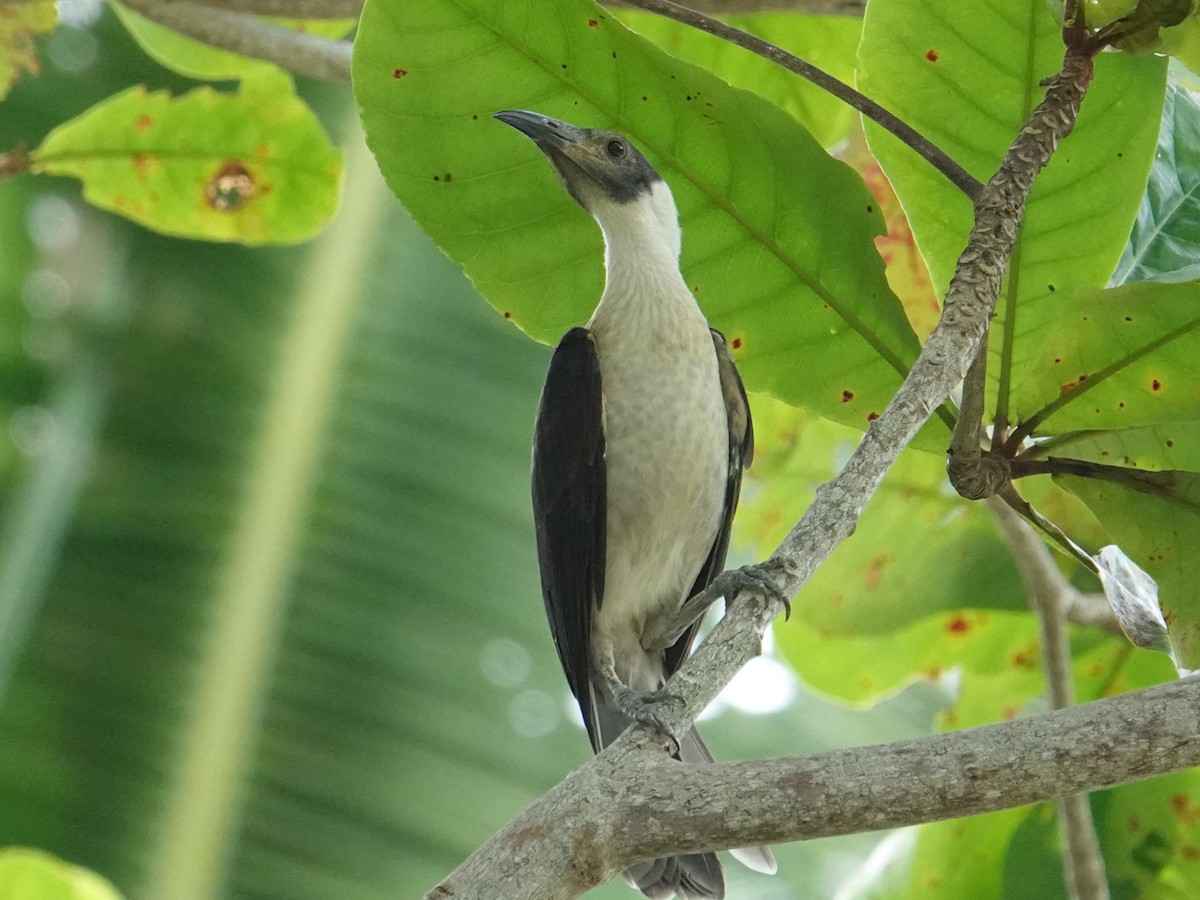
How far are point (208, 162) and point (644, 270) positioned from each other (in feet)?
3.87

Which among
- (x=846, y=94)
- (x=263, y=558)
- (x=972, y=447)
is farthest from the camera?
(x=263, y=558)

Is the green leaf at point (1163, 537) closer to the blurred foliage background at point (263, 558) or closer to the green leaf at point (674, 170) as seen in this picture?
the green leaf at point (674, 170)

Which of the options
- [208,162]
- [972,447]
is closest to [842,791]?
[972,447]

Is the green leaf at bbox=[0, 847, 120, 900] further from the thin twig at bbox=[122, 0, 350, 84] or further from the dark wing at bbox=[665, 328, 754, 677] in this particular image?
the thin twig at bbox=[122, 0, 350, 84]

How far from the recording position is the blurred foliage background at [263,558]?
348cm

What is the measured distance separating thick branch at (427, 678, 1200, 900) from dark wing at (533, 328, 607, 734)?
1.38 m

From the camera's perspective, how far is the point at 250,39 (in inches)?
114

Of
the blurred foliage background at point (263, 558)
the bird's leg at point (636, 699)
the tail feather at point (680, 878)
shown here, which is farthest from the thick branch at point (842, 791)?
the blurred foliage background at point (263, 558)

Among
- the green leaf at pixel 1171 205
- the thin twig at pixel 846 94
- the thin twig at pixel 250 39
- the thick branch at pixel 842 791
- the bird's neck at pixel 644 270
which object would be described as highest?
the thin twig at pixel 250 39

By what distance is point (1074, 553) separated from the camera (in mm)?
2070

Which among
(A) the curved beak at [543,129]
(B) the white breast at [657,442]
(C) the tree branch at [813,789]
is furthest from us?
(B) the white breast at [657,442]

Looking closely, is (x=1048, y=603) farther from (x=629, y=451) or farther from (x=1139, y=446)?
(x=629, y=451)

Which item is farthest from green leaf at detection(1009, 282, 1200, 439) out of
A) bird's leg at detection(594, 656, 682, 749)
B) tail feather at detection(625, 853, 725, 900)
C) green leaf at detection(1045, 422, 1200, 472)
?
tail feather at detection(625, 853, 725, 900)

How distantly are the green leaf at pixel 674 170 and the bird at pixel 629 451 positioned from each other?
27 cm
